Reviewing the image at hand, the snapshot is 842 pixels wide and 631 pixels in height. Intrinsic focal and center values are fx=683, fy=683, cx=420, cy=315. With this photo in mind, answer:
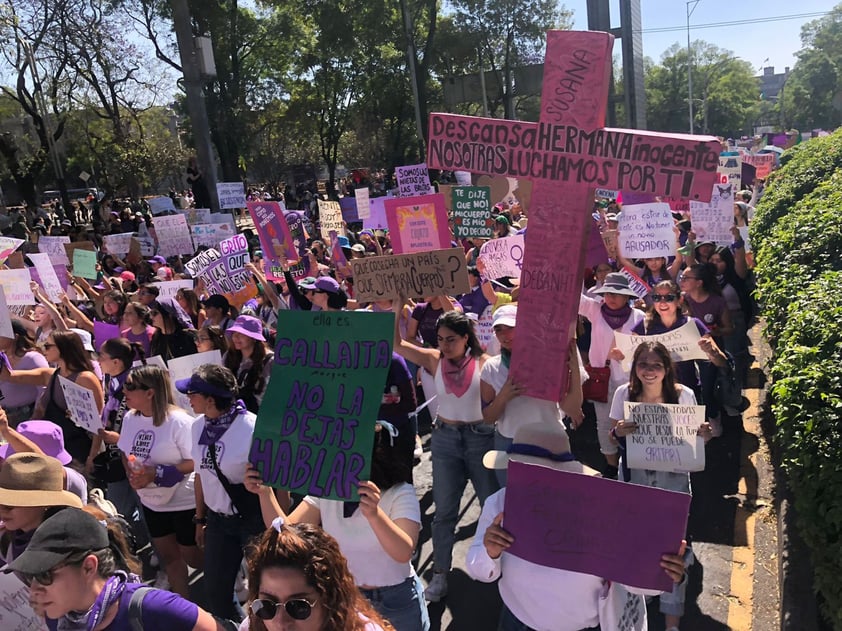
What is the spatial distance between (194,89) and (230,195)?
12.3 ft

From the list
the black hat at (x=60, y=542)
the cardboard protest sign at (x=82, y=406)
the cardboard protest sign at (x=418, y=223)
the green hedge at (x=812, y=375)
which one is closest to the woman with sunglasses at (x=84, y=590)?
the black hat at (x=60, y=542)

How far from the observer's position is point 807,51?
3189 inches

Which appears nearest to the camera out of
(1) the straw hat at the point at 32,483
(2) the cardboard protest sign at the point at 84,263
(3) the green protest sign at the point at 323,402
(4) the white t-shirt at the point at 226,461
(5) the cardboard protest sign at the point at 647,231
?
(3) the green protest sign at the point at 323,402

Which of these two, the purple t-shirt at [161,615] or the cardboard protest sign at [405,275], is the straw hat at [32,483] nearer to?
the purple t-shirt at [161,615]

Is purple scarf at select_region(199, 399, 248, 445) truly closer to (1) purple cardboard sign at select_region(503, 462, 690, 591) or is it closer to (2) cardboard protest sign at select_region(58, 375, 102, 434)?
(2) cardboard protest sign at select_region(58, 375, 102, 434)

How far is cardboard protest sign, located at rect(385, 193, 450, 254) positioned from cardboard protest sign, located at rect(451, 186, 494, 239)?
3.29 meters

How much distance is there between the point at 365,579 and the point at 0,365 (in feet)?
14.0

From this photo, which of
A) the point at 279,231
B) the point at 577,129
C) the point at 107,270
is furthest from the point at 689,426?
the point at 107,270

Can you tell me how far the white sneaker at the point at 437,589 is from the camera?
4.55 metres

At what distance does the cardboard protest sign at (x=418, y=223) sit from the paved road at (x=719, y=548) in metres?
2.33

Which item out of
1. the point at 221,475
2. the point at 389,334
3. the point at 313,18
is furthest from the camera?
the point at 313,18

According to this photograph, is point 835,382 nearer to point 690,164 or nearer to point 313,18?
point 690,164

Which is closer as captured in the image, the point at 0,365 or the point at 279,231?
the point at 0,365

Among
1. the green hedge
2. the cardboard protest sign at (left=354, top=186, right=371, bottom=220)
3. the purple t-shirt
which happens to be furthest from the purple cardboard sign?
the cardboard protest sign at (left=354, top=186, right=371, bottom=220)
